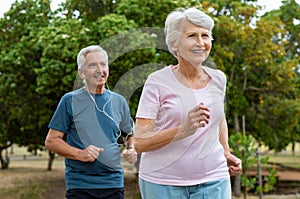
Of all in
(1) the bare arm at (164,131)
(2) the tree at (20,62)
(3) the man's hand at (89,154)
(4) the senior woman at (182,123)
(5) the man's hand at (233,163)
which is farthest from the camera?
(2) the tree at (20,62)

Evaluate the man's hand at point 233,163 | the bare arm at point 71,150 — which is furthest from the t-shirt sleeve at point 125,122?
the man's hand at point 233,163

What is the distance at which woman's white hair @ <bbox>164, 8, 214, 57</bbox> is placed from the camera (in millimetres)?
2262

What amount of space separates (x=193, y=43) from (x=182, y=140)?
37 centimetres

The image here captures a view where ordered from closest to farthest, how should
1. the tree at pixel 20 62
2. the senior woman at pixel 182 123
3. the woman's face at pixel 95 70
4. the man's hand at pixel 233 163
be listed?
the senior woman at pixel 182 123 < the man's hand at pixel 233 163 < the woman's face at pixel 95 70 < the tree at pixel 20 62

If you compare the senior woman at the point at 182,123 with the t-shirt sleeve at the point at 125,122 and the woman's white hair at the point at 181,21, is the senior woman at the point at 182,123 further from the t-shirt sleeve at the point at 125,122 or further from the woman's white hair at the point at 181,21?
the t-shirt sleeve at the point at 125,122

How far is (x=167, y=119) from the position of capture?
2.24 m

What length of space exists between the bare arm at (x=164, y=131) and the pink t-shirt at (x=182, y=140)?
0.03m

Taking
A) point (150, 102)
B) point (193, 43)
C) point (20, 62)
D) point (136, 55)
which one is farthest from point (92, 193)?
point (20, 62)

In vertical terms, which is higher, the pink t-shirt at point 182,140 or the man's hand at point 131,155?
the pink t-shirt at point 182,140

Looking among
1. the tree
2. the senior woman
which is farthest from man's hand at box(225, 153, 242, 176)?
the tree

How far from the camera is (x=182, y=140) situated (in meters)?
2.23

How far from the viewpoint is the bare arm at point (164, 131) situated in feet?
6.95

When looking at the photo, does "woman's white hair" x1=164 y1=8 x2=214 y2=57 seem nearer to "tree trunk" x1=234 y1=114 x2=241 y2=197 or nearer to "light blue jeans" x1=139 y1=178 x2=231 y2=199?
"light blue jeans" x1=139 y1=178 x2=231 y2=199

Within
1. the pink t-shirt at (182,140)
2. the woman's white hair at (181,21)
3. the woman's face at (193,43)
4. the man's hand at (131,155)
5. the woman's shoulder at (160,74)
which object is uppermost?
the woman's white hair at (181,21)
